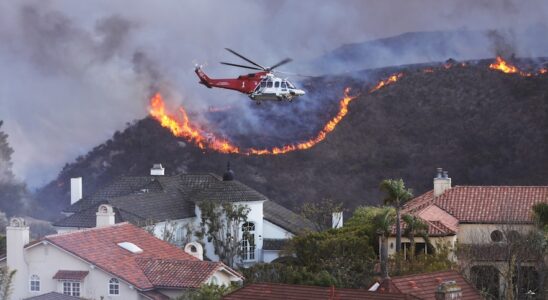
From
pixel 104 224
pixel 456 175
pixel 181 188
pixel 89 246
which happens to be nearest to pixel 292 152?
pixel 456 175

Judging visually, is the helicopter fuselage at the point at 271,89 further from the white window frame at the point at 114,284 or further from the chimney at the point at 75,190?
the chimney at the point at 75,190

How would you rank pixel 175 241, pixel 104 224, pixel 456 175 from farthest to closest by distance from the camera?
pixel 456 175 < pixel 175 241 < pixel 104 224

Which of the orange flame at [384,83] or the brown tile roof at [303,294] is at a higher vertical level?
the orange flame at [384,83]

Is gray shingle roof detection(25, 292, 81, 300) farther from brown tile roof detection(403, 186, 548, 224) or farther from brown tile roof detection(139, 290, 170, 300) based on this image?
brown tile roof detection(403, 186, 548, 224)

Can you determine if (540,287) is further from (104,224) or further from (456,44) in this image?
(456,44)

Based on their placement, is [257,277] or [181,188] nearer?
[257,277]

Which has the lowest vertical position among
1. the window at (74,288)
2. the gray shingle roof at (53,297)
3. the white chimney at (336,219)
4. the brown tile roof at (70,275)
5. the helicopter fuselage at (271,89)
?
the gray shingle roof at (53,297)

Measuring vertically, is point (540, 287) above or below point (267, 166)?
below

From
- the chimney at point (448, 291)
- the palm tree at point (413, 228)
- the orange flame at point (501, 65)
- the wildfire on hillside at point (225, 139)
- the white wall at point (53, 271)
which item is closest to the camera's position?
the chimney at point (448, 291)

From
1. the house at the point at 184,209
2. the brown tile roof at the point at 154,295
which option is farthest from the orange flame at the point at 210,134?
the brown tile roof at the point at 154,295
